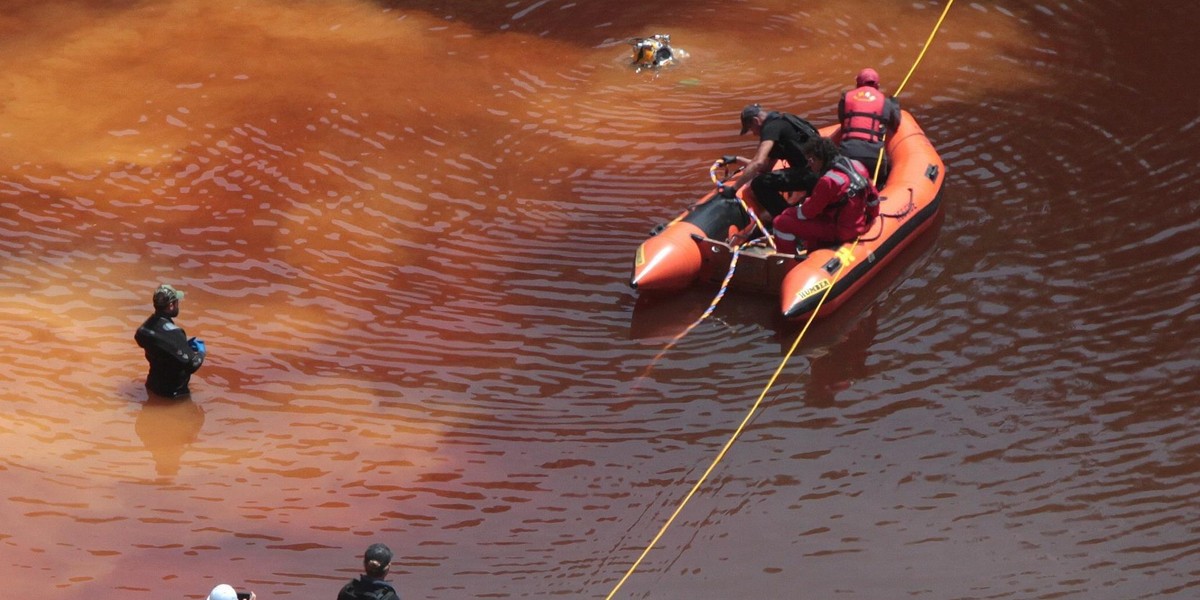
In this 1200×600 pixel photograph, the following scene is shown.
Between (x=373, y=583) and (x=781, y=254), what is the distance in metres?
4.65

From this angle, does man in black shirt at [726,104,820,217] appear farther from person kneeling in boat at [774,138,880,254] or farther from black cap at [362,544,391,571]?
black cap at [362,544,391,571]

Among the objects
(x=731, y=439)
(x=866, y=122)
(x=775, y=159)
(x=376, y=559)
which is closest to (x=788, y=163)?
(x=775, y=159)

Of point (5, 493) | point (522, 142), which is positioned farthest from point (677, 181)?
point (5, 493)

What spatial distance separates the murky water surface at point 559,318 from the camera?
26.2 feet

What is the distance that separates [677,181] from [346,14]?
4776 millimetres

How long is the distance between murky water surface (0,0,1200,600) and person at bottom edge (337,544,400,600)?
4.22 feet

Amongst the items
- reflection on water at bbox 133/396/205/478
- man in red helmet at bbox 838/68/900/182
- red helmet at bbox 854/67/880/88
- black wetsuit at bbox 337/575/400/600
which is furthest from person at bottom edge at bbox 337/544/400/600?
red helmet at bbox 854/67/880/88

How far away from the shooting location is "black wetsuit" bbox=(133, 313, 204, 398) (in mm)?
8703

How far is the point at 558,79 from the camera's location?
1340 cm

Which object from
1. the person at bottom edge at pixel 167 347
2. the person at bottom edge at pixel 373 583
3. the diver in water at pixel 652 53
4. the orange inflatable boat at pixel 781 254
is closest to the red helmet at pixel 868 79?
the orange inflatable boat at pixel 781 254

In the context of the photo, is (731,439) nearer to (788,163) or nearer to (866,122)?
(788,163)

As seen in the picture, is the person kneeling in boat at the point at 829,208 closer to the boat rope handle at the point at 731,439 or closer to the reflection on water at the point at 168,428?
the boat rope handle at the point at 731,439

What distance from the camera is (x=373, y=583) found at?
6.41 meters

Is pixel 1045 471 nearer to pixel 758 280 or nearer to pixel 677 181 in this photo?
pixel 758 280
